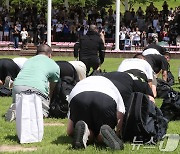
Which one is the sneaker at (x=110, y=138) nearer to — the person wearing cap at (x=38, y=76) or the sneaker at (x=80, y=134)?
the sneaker at (x=80, y=134)

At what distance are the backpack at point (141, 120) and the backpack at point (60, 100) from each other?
212cm

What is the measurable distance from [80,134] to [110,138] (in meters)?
0.36

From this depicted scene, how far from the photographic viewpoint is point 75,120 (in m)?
6.81

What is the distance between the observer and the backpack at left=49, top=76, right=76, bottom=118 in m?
8.88

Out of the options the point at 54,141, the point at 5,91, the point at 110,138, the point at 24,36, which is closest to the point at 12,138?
the point at 54,141

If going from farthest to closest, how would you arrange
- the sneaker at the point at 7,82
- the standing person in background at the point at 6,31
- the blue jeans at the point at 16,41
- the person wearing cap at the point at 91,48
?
the standing person in background at the point at 6,31, the blue jeans at the point at 16,41, the person wearing cap at the point at 91,48, the sneaker at the point at 7,82

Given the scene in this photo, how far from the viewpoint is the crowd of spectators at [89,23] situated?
32.4 m

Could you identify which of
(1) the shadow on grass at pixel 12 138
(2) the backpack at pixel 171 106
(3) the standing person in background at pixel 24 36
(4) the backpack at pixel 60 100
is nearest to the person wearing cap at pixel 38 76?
(4) the backpack at pixel 60 100

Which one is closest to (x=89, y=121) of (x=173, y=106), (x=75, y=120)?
(x=75, y=120)

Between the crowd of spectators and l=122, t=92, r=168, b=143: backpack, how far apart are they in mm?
24443

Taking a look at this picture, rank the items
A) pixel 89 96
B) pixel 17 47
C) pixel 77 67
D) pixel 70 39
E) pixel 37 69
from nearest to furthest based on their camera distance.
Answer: pixel 89 96 → pixel 37 69 → pixel 77 67 → pixel 17 47 → pixel 70 39

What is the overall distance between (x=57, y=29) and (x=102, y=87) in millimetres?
27867

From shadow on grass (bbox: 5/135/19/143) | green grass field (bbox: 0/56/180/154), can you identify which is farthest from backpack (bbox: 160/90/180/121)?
shadow on grass (bbox: 5/135/19/143)

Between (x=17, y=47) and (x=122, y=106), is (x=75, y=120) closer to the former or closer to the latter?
(x=122, y=106)
